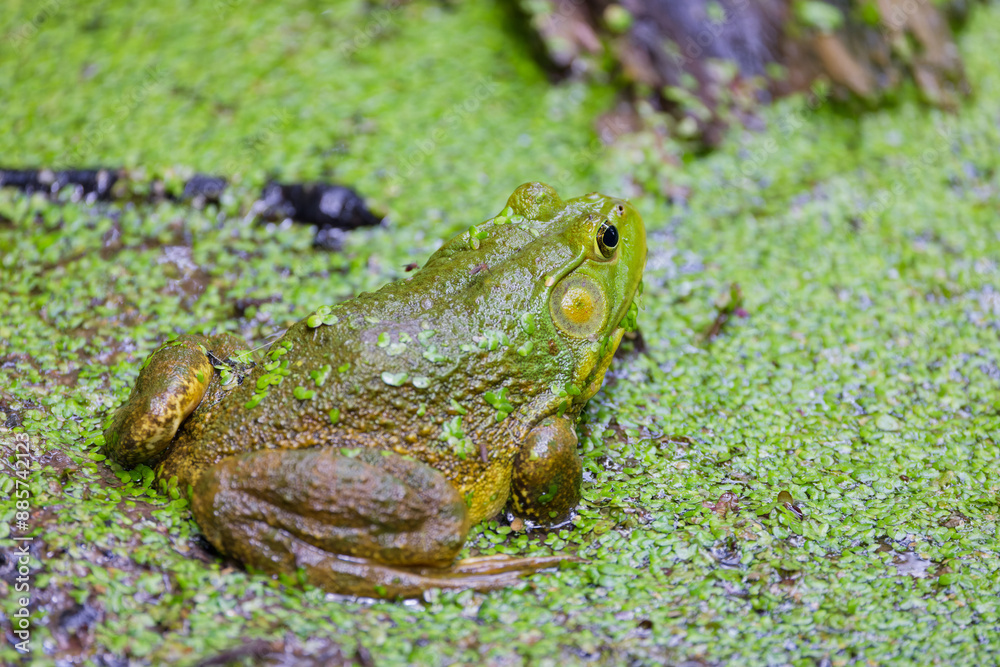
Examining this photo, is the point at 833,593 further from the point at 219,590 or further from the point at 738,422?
the point at 219,590

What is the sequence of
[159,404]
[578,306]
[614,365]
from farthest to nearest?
[614,365] < [578,306] < [159,404]

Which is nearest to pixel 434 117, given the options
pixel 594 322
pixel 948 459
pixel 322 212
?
pixel 322 212

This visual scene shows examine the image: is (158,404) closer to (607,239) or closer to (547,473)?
(547,473)

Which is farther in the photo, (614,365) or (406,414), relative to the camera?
(614,365)

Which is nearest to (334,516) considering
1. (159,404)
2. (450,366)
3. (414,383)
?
(414,383)

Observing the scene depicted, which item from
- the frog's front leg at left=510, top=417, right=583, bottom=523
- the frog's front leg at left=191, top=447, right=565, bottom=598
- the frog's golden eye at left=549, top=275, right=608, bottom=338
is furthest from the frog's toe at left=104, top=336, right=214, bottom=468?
the frog's golden eye at left=549, top=275, right=608, bottom=338

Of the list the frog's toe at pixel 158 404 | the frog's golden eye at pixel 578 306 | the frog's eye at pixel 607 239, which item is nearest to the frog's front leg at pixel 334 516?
the frog's toe at pixel 158 404

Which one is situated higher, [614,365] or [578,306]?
[578,306]
